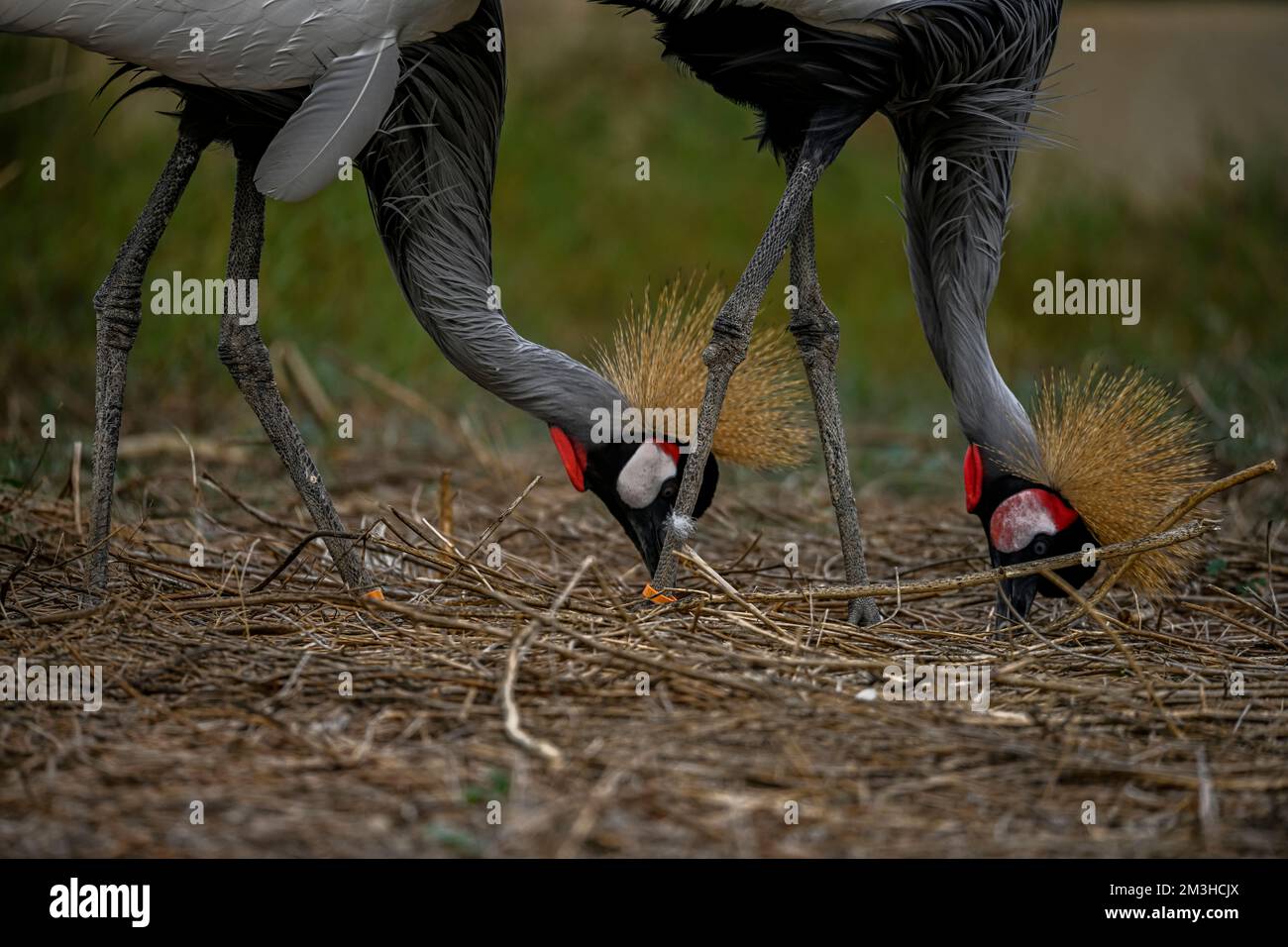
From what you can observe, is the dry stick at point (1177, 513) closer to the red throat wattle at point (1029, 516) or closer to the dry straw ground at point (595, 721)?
the dry straw ground at point (595, 721)

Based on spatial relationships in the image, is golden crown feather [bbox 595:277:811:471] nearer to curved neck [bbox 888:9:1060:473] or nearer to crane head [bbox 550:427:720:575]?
crane head [bbox 550:427:720:575]

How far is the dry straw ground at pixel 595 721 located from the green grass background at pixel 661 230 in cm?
138

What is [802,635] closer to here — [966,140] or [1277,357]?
[966,140]

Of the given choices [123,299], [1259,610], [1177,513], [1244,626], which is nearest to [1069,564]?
[1177,513]

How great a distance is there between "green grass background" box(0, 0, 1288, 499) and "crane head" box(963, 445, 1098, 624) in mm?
987

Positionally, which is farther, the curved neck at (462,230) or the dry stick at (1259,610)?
the curved neck at (462,230)

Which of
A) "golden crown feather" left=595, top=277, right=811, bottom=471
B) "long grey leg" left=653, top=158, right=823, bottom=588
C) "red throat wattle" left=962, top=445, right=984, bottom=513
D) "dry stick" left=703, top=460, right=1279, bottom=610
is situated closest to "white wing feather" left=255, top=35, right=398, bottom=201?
"golden crown feather" left=595, top=277, right=811, bottom=471

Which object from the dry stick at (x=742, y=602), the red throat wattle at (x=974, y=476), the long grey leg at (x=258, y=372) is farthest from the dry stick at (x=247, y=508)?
the red throat wattle at (x=974, y=476)

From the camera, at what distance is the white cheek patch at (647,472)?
3512mm

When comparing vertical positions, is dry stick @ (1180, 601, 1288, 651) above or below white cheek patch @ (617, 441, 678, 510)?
below

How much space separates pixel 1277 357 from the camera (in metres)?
6.93

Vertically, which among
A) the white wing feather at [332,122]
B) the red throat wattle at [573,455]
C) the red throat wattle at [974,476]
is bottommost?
the red throat wattle at [974,476]

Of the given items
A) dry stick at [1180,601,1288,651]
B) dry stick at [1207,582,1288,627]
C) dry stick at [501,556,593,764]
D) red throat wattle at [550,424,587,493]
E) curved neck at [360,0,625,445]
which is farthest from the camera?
red throat wattle at [550,424,587,493]

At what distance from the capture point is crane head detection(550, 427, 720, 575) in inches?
138
